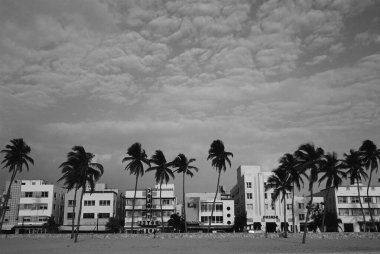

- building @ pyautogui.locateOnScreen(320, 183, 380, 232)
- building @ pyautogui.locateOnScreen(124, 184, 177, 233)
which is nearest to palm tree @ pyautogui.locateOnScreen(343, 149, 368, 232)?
building @ pyautogui.locateOnScreen(320, 183, 380, 232)

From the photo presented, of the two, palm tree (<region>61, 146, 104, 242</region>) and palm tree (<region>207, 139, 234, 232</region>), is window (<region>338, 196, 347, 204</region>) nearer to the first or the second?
palm tree (<region>207, 139, 234, 232</region>)

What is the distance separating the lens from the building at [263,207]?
4483 inches

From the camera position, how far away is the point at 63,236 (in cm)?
7425

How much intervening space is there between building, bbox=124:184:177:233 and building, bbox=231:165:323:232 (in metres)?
20.5

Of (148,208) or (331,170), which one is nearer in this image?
(331,170)

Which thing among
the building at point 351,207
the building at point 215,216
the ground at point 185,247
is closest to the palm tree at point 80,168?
the ground at point 185,247

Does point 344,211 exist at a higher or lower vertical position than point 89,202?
lower

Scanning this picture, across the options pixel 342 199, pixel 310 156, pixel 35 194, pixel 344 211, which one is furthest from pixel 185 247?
pixel 342 199

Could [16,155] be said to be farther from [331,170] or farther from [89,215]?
[331,170]

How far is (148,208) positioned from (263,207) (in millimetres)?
31281

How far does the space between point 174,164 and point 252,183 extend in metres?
32.0

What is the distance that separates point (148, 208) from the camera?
4409 inches

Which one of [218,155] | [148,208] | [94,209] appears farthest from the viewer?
[148,208]

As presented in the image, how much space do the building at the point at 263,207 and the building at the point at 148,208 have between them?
20.5 meters
